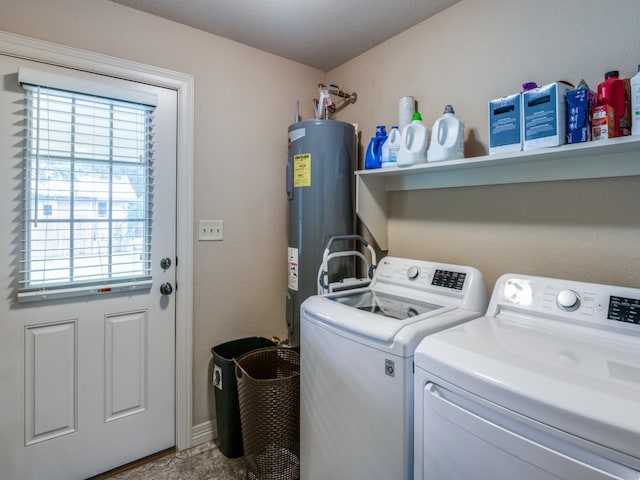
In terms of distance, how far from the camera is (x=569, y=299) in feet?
3.81

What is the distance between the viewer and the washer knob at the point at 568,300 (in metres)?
1.15

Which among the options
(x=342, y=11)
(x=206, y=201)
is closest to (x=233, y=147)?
(x=206, y=201)

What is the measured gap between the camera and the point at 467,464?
91cm

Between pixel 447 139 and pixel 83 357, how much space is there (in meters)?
2.06

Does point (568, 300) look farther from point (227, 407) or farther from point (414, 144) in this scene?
point (227, 407)

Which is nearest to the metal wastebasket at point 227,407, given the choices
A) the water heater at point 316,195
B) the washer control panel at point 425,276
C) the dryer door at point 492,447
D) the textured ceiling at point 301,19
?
the water heater at point 316,195

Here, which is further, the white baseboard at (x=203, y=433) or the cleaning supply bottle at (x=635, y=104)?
the white baseboard at (x=203, y=433)

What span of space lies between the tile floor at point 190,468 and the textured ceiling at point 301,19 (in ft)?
7.96

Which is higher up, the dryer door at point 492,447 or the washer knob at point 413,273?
the washer knob at point 413,273

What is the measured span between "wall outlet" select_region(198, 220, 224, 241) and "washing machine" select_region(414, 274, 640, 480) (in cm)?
143

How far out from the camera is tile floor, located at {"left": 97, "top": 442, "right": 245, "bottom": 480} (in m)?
1.79

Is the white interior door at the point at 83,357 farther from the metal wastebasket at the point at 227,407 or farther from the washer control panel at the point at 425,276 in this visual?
the washer control panel at the point at 425,276

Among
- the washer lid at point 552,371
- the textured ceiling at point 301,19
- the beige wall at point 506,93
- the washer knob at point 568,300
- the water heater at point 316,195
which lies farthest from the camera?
the water heater at point 316,195

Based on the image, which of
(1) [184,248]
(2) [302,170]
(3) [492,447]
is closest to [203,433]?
(1) [184,248]
